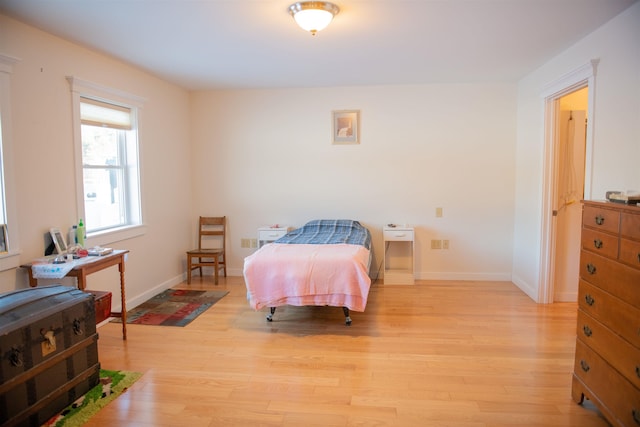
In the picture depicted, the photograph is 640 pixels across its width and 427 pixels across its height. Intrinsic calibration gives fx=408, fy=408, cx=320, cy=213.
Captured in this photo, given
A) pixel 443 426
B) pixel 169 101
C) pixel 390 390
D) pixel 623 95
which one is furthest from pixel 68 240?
pixel 623 95

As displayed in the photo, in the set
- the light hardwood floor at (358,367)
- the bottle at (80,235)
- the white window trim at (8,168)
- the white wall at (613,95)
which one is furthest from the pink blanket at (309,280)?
the white wall at (613,95)

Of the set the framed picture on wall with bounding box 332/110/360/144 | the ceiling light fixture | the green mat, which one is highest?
the ceiling light fixture

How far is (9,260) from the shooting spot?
2.84 metres

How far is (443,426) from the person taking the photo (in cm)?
218

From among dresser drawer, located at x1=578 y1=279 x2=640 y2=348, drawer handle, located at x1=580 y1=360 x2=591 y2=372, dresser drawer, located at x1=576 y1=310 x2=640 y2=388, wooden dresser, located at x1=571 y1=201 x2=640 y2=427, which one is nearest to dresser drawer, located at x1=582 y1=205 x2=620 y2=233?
wooden dresser, located at x1=571 y1=201 x2=640 y2=427

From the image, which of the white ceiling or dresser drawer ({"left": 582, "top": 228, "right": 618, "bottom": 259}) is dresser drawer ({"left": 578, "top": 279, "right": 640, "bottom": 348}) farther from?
the white ceiling

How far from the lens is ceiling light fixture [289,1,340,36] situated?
8.57ft

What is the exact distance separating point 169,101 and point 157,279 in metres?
2.15

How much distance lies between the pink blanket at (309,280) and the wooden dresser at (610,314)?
1565 mm

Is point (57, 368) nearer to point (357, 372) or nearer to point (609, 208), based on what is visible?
point (357, 372)

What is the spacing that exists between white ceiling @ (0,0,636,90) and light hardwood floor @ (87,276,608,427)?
244 centimetres

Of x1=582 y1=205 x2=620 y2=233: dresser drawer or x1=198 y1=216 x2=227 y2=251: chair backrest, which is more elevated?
x1=582 y1=205 x2=620 y2=233: dresser drawer

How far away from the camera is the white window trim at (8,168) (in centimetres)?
281

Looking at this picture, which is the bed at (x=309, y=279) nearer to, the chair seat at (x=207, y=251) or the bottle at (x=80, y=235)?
the bottle at (x=80, y=235)
